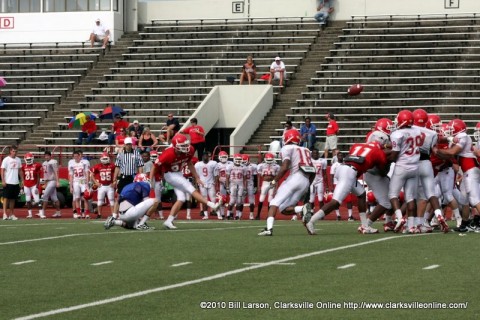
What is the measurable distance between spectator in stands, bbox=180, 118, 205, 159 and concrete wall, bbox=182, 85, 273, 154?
332cm

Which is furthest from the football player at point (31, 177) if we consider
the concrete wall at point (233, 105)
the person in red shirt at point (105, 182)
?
the concrete wall at point (233, 105)

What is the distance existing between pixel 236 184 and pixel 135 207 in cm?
947

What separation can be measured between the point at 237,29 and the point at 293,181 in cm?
2446

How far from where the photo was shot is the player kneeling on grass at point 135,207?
19562 mm

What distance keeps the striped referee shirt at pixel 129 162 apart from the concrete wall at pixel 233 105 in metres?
10.4

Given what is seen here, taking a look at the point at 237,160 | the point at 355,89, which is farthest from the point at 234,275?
the point at 355,89

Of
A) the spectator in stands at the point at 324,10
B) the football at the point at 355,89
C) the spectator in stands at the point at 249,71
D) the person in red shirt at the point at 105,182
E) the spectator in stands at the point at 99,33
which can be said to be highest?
the spectator in stands at the point at 324,10

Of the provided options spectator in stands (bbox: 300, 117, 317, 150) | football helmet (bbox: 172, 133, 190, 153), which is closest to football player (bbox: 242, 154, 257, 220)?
spectator in stands (bbox: 300, 117, 317, 150)

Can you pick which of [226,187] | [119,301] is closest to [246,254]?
[119,301]

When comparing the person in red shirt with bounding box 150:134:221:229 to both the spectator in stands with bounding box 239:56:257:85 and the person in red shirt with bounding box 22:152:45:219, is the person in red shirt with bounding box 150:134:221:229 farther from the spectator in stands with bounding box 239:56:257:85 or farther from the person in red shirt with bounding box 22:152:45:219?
the spectator in stands with bounding box 239:56:257:85

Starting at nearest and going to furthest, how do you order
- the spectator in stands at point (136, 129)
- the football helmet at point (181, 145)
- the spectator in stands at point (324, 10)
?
the football helmet at point (181, 145) < the spectator in stands at point (136, 129) < the spectator in stands at point (324, 10)

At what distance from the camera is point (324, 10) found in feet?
138

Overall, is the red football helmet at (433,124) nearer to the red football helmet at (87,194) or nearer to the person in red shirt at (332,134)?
the red football helmet at (87,194)

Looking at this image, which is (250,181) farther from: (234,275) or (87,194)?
(234,275)
